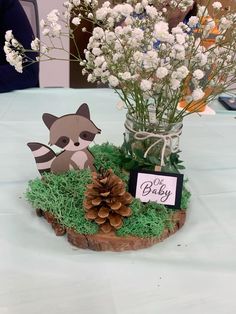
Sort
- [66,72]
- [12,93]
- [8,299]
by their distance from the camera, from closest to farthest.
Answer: [8,299], [12,93], [66,72]

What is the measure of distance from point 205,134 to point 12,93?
2.26ft

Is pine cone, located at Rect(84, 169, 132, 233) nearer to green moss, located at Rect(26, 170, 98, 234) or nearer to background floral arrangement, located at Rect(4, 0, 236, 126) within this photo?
green moss, located at Rect(26, 170, 98, 234)

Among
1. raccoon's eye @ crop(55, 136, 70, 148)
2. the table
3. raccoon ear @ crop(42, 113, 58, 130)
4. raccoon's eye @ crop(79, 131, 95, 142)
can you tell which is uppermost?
raccoon ear @ crop(42, 113, 58, 130)

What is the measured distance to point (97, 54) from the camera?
2.10 ft

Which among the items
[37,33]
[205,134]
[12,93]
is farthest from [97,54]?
[37,33]

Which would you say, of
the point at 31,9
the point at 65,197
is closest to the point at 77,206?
the point at 65,197

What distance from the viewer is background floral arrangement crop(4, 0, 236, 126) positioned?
589mm

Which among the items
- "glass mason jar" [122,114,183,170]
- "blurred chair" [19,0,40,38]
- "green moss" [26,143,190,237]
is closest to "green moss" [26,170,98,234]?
"green moss" [26,143,190,237]

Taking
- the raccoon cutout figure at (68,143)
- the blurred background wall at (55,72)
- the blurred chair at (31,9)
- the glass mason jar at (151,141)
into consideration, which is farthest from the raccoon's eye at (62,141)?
the blurred background wall at (55,72)

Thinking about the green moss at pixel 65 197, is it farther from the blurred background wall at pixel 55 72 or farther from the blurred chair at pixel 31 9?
the blurred background wall at pixel 55 72

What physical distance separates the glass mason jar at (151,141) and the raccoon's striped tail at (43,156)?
156 mm

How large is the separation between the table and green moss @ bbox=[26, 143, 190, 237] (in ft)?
0.12

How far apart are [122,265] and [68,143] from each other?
256 millimetres

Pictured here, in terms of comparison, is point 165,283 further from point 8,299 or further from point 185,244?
point 8,299
